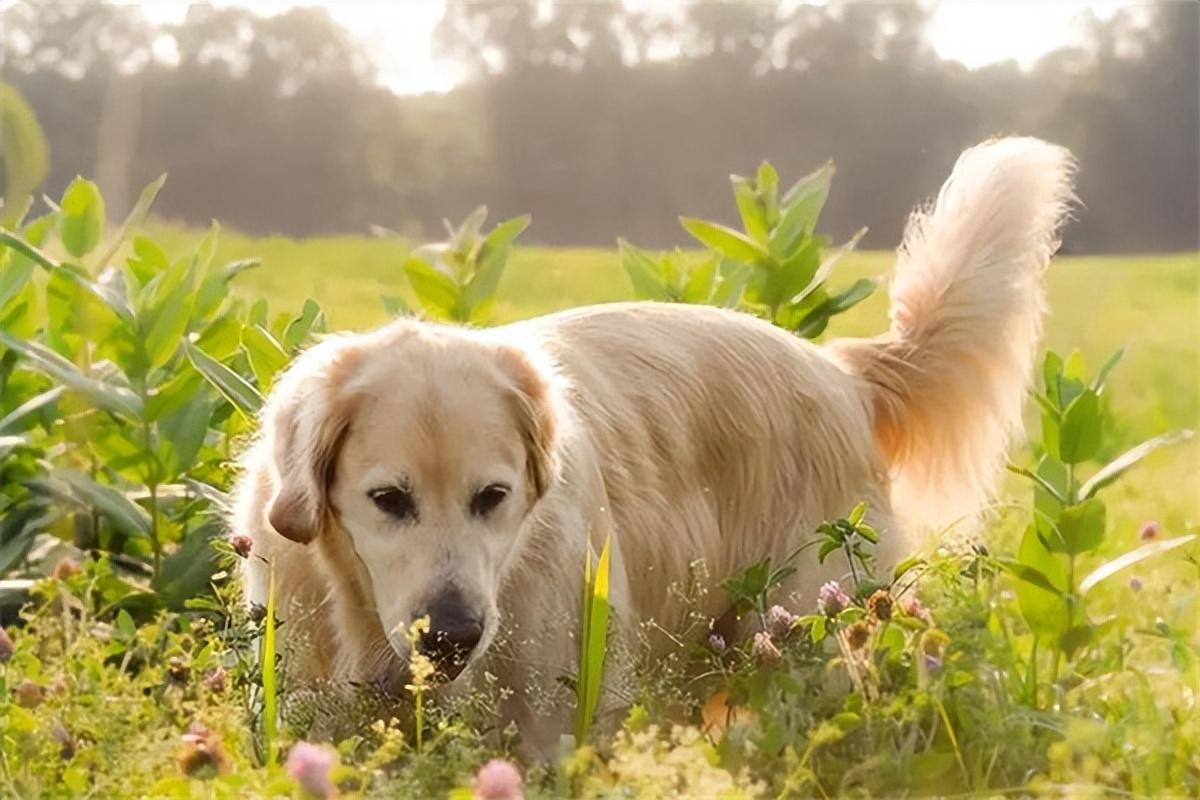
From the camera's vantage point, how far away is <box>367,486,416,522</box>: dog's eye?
7.45 feet

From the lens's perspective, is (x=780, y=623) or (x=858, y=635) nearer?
(x=858, y=635)

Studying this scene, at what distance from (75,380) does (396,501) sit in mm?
1226

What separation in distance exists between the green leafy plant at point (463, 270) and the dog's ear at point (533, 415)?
1.07m

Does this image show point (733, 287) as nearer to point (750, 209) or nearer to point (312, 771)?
point (750, 209)

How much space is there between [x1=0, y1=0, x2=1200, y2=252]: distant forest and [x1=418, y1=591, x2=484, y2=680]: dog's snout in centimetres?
141

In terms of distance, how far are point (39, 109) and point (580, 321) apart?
138cm

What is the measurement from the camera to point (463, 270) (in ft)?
11.8

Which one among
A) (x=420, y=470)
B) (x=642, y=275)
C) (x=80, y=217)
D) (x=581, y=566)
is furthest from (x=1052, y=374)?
(x=80, y=217)

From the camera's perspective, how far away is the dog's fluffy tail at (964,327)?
3.24 meters

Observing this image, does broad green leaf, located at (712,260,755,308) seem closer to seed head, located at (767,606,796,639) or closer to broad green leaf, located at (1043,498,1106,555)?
broad green leaf, located at (1043,498,1106,555)

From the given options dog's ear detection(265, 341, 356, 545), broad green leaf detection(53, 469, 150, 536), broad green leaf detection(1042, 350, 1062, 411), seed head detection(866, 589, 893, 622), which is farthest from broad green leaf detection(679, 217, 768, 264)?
seed head detection(866, 589, 893, 622)

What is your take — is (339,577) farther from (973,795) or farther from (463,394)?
(973,795)

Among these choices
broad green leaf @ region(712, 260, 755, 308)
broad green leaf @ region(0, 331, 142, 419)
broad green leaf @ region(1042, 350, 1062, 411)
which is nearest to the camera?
broad green leaf @ region(1042, 350, 1062, 411)

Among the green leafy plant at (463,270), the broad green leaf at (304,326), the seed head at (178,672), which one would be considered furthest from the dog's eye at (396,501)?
the green leafy plant at (463,270)
